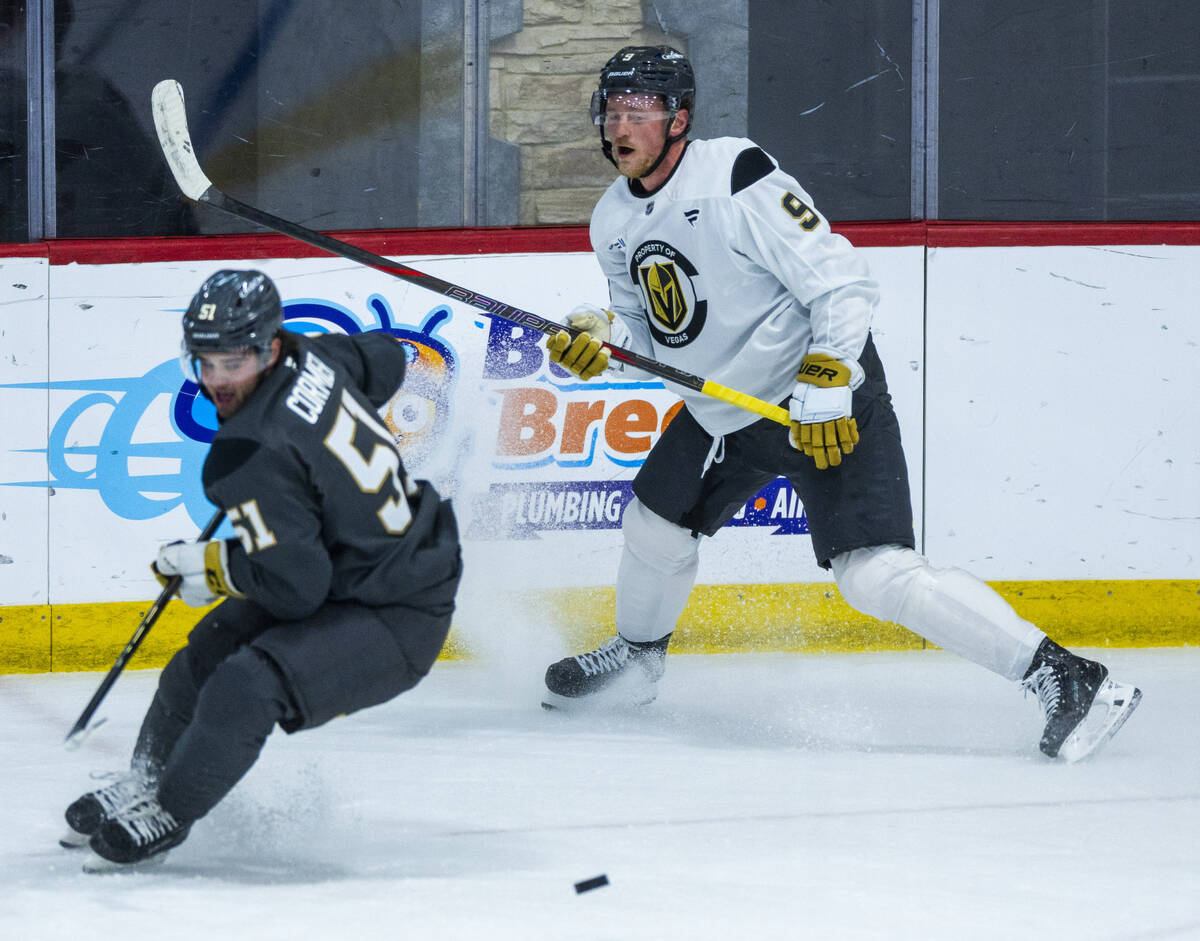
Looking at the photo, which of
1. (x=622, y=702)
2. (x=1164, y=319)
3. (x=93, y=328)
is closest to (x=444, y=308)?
(x=93, y=328)

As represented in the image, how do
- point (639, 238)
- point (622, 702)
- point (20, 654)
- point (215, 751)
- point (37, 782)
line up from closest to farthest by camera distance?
point (215, 751), point (37, 782), point (639, 238), point (622, 702), point (20, 654)

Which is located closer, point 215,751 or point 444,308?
point 215,751

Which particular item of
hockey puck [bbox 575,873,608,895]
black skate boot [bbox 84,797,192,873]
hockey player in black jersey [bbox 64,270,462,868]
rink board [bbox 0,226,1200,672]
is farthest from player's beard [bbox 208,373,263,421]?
rink board [bbox 0,226,1200,672]

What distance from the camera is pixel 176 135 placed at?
2666 mm

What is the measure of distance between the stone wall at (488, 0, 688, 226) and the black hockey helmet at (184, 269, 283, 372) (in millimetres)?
1904

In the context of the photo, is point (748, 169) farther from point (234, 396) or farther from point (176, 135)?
point (234, 396)

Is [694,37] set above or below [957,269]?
above

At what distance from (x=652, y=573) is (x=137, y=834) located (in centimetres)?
133

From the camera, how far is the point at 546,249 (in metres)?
3.58

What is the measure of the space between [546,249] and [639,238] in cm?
82

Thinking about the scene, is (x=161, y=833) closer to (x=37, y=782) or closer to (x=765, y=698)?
(x=37, y=782)

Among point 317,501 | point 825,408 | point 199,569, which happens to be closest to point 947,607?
point 825,408

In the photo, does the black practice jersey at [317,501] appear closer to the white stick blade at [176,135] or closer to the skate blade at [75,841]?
the skate blade at [75,841]

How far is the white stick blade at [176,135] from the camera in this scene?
8.71ft
